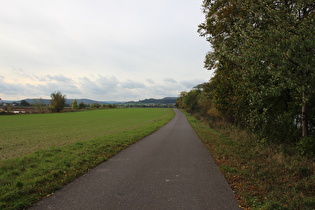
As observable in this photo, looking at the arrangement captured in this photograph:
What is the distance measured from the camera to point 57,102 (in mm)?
94562

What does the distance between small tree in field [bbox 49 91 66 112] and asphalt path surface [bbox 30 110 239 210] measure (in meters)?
98.2

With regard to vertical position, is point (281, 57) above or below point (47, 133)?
above

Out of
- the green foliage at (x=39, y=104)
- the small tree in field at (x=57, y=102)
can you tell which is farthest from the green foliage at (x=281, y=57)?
the green foliage at (x=39, y=104)

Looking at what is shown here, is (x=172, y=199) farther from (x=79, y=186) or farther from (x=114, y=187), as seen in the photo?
(x=79, y=186)

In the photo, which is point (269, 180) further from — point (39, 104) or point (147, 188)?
point (39, 104)

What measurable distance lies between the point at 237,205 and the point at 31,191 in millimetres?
5577

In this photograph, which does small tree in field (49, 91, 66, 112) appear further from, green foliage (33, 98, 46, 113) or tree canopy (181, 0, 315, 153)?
tree canopy (181, 0, 315, 153)

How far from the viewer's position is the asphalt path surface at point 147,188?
463cm

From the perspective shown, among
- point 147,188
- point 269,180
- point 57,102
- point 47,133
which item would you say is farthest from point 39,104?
point 269,180

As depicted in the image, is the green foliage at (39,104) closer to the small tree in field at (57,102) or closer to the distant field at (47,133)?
the small tree in field at (57,102)

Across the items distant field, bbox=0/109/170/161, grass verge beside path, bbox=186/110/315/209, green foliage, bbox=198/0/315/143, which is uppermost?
green foliage, bbox=198/0/315/143

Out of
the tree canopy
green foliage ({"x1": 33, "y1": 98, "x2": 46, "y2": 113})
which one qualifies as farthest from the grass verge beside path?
green foliage ({"x1": 33, "y1": 98, "x2": 46, "y2": 113})

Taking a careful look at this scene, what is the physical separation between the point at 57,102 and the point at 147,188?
334 ft

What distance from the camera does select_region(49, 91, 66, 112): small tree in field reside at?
94.1 m
